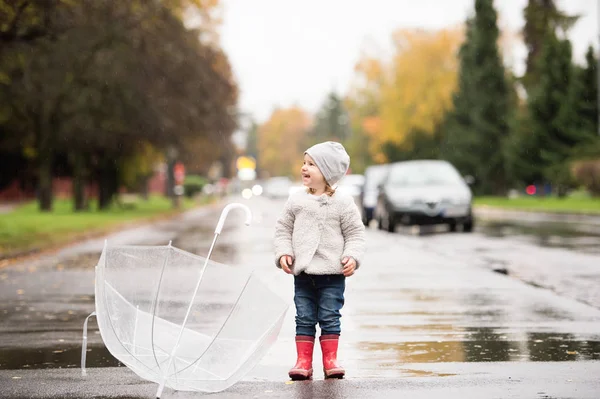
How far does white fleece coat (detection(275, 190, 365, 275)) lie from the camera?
661 centimetres

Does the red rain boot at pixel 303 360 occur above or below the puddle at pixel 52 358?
above

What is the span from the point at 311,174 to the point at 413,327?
308cm

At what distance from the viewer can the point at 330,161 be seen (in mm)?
6648

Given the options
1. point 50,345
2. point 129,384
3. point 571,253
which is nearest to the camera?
point 129,384

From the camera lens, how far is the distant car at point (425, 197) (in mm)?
25941

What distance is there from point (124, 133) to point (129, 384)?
35.5 meters

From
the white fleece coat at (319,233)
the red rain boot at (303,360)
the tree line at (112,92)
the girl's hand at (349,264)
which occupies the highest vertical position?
the tree line at (112,92)

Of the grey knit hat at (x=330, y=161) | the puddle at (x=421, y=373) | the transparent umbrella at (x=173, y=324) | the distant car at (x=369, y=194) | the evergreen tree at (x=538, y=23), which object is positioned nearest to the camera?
the transparent umbrella at (x=173, y=324)

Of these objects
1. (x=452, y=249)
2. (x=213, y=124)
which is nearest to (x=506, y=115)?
(x=213, y=124)

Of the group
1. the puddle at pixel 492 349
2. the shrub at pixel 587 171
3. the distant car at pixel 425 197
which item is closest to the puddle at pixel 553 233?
the distant car at pixel 425 197

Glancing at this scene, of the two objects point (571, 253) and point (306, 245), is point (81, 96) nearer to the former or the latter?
point (571, 253)

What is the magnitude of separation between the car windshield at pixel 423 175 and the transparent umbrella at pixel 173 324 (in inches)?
834

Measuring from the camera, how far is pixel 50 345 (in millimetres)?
8352

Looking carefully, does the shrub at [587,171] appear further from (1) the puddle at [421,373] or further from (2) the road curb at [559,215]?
(1) the puddle at [421,373]
